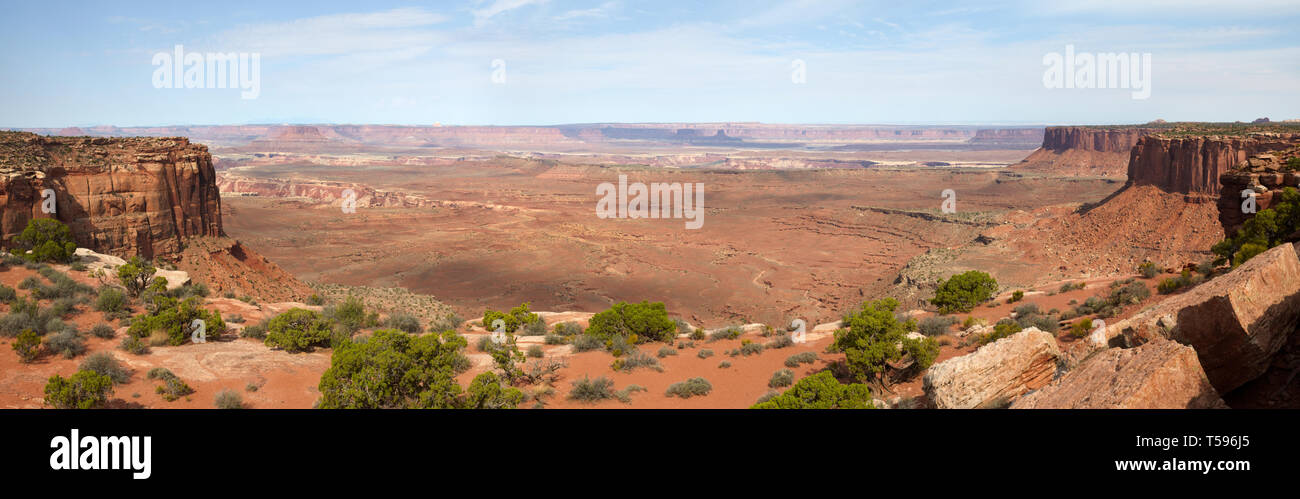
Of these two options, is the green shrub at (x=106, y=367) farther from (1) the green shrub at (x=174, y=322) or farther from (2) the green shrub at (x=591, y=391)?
(2) the green shrub at (x=591, y=391)

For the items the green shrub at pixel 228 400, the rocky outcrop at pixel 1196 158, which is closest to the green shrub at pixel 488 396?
the green shrub at pixel 228 400

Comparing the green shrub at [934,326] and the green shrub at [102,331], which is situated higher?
the green shrub at [102,331]

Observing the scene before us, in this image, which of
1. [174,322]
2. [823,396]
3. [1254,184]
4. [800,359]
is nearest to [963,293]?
[1254,184]

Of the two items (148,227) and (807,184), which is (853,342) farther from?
(807,184)

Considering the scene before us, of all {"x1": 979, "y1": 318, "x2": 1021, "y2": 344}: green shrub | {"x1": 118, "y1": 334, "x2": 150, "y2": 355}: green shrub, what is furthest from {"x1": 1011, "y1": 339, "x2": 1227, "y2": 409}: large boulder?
{"x1": 118, "y1": 334, "x2": 150, "y2": 355}: green shrub

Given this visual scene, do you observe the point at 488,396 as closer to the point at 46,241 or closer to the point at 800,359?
the point at 800,359
